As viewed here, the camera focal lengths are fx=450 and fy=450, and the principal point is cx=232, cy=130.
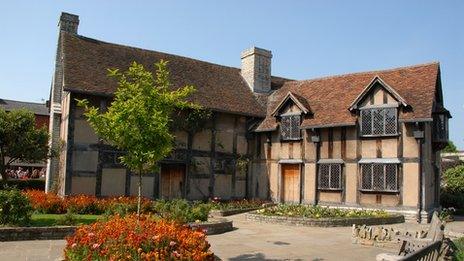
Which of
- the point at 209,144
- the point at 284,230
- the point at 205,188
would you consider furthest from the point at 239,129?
the point at 284,230

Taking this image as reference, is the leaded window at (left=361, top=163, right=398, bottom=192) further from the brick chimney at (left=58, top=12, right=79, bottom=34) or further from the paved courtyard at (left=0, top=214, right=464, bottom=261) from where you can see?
the brick chimney at (left=58, top=12, right=79, bottom=34)

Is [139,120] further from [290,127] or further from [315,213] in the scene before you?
[290,127]

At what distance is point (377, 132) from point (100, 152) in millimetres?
12616

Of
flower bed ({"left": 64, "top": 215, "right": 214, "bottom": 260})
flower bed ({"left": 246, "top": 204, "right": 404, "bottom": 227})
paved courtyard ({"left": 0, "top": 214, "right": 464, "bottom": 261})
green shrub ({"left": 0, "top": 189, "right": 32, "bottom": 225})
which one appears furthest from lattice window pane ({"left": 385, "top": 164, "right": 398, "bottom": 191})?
green shrub ({"left": 0, "top": 189, "right": 32, "bottom": 225})

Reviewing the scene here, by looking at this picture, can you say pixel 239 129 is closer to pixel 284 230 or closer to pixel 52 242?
pixel 284 230

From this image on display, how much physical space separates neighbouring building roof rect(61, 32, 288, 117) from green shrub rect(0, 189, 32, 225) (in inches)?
297

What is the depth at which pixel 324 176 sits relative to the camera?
22.0m

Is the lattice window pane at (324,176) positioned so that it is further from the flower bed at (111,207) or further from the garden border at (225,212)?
the flower bed at (111,207)

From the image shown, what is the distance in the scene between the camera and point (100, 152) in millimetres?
20422

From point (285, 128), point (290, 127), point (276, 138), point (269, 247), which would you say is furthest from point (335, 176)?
point (269, 247)

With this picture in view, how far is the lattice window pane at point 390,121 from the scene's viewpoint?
65.5 ft

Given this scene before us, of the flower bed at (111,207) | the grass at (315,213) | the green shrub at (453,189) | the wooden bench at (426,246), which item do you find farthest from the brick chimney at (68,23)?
the green shrub at (453,189)

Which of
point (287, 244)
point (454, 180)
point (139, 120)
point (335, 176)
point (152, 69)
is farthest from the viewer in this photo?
point (454, 180)

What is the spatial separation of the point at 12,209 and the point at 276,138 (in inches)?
581
